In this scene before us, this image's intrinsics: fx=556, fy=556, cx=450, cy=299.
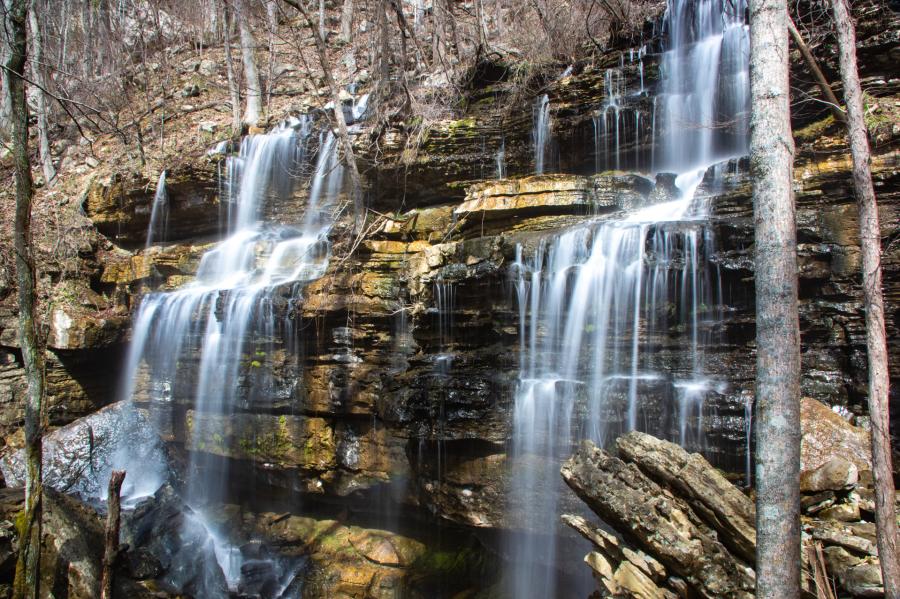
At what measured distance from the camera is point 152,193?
52.0ft

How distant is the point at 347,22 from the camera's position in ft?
80.1

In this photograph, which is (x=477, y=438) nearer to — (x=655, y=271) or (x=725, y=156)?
(x=655, y=271)

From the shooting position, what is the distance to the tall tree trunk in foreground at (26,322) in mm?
5719

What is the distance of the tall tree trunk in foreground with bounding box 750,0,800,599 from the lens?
3994 mm

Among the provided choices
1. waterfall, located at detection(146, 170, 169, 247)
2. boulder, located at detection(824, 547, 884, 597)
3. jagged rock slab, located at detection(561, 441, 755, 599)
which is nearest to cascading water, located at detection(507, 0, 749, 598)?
jagged rock slab, located at detection(561, 441, 755, 599)

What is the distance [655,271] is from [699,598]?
4.43 meters

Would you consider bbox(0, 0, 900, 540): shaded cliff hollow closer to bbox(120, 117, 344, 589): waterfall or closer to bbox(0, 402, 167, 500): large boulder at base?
bbox(120, 117, 344, 589): waterfall

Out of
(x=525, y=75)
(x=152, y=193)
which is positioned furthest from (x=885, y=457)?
(x=152, y=193)

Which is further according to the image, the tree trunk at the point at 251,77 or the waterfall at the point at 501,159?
the tree trunk at the point at 251,77

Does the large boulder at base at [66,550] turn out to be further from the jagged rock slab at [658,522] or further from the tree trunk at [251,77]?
the tree trunk at [251,77]

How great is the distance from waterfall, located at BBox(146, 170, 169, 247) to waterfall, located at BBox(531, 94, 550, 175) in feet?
34.7

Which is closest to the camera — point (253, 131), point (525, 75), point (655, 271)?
point (655, 271)

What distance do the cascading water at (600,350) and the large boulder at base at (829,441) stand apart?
1.02m

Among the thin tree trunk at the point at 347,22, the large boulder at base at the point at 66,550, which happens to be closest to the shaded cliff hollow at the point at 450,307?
the large boulder at base at the point at 66,550
